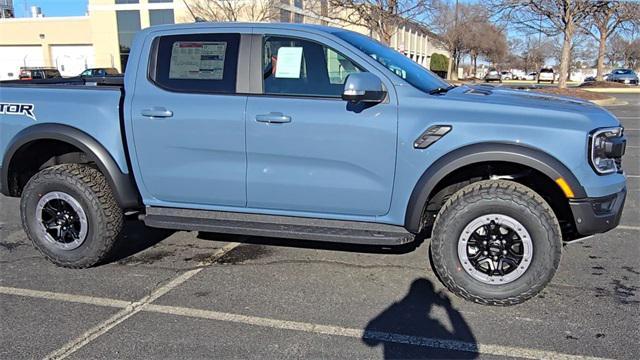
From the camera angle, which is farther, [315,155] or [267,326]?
[315,155]

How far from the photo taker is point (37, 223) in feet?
15.1

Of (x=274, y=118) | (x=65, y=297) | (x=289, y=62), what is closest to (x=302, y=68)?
(x=289, y=62)

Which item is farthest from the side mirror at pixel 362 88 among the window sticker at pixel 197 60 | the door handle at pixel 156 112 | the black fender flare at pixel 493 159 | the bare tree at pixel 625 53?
the bare tree at pixel 625 53

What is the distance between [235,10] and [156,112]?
1464 inches

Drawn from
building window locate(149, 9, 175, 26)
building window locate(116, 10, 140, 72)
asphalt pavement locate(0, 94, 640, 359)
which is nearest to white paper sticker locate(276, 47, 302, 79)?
asphalt pavement locate(0, 94, 640, 359)

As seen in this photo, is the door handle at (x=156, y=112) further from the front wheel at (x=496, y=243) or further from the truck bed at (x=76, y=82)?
the front wheel at (x=496, y=243)

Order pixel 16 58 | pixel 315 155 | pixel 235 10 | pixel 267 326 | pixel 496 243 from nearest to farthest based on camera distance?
pixel 267 326, pixel 496 243, pixel 315 155, pixel 235 10, pixel 16 58

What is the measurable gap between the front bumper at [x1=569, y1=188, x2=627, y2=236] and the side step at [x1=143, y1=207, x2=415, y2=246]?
3.67ft

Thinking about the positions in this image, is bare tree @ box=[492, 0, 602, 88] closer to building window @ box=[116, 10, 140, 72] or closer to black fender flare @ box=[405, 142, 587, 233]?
black fender flare @ box=[405, 142, 587, 233]

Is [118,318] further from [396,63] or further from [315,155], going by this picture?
[396,63]

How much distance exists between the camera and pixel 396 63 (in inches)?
167

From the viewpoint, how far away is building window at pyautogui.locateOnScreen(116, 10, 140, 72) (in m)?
51.5

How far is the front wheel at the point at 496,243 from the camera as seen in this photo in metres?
3.68

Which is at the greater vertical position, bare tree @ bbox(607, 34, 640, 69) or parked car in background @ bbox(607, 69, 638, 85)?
bare tree @ bbox(607, 34, 640, 69)
